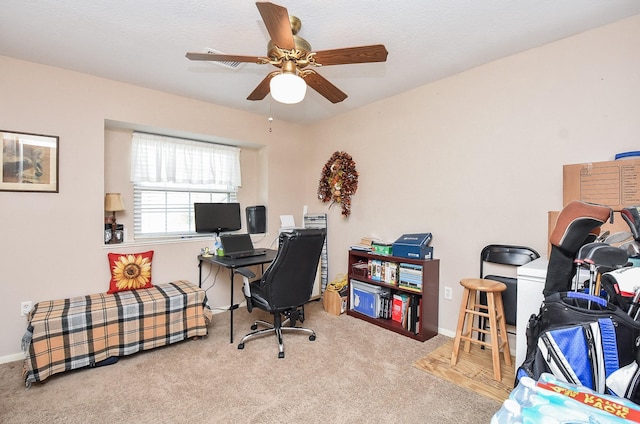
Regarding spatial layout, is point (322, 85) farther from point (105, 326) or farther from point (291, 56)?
point (105, 326)

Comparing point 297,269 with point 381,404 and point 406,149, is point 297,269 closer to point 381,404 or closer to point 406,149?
point 381,404

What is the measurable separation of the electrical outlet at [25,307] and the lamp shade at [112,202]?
0.98 m

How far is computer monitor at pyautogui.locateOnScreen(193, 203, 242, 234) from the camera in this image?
3516 mm

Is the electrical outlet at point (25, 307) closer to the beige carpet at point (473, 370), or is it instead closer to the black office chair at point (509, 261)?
the beige carpet at point (473, 370)

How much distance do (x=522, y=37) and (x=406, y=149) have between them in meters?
1.33

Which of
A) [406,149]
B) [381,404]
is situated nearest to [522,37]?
[406,149]

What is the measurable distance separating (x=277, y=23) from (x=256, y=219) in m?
2.79

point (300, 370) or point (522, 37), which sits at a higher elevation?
point (522, 37)

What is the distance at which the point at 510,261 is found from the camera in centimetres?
249

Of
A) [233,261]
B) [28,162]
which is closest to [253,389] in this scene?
[233,261]

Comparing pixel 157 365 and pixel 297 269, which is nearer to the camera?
pixel 157 365

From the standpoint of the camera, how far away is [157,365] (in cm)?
242

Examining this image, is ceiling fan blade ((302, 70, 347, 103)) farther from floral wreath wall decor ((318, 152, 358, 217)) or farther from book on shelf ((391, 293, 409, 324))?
book on shelf ((391, 293, 409, 324))

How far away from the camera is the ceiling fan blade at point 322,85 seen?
79.7 inches
